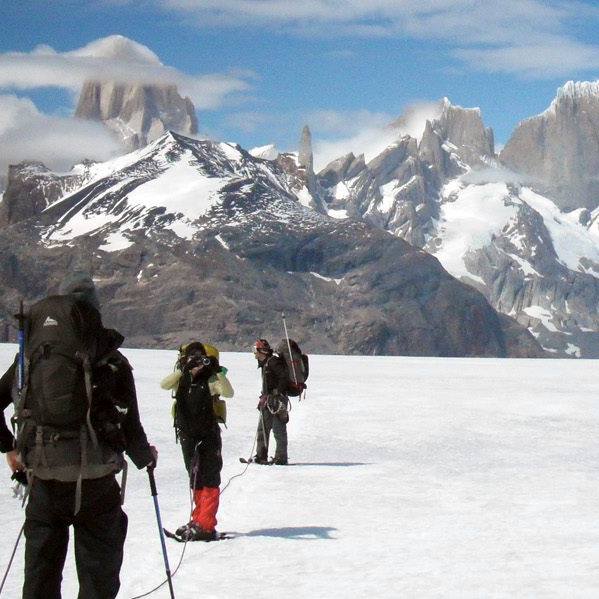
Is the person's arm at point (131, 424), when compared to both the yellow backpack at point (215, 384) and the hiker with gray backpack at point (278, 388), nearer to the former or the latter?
the yellow backpack at point (215, 384)

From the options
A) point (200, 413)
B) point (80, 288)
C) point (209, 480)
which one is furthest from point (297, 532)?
point (80, 288)

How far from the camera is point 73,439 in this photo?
6438 millimetres

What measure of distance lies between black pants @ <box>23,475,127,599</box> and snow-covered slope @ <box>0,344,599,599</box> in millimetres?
2032

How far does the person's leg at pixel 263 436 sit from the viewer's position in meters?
17.6

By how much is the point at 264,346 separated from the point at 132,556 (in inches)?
298

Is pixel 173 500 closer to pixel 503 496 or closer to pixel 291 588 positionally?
pixel 503 496

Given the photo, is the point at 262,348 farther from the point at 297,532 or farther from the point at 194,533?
the point at 194,533

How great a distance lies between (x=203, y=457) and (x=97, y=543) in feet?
15.8

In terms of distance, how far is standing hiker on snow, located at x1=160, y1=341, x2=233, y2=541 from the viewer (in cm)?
1132

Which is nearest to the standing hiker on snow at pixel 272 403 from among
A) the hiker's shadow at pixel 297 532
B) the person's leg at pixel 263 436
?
the person's leg at pixel 263 436

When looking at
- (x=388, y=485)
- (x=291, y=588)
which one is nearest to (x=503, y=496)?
(x=388, y=485)

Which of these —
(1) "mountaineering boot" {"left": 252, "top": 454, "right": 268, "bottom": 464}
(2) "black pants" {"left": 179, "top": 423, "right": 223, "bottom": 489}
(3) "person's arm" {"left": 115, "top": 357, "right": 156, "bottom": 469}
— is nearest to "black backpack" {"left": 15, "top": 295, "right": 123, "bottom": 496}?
(3) "person's arm" {"left": 115, "top": 357, "right": 156, "bottom": 469}

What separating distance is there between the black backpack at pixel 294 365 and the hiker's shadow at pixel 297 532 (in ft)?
19.0

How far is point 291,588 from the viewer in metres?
8.89
